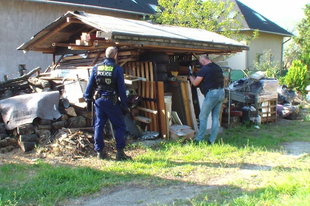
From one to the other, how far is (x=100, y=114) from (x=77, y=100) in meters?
1.61

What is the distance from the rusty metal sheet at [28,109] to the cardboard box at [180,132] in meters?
2.54

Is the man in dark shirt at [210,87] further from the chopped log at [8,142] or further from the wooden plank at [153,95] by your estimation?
the chopped log at [8,142]

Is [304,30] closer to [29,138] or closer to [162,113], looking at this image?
[162,113]

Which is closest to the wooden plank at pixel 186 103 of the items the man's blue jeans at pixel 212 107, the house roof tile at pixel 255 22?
the man's blue jeans at pixel 212 107

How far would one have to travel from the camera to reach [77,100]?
6.95 metres

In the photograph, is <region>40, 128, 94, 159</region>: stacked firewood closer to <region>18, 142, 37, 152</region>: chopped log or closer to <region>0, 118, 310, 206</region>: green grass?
<region>18, 142, 37, 152</region>: chopped log

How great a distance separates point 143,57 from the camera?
7.89 meters

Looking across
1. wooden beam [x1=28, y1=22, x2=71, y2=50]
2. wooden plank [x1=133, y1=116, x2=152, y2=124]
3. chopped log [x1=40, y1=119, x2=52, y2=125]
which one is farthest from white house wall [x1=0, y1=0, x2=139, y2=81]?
wooden plank [x1=133, y1=116, x2=152, y2=124]

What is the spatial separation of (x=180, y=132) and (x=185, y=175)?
2142 mm

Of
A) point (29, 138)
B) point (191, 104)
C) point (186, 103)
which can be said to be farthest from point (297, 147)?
point (29, 138)

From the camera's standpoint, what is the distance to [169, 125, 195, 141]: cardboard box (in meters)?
6.99

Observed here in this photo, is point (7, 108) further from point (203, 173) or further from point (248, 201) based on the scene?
point (248, 201)

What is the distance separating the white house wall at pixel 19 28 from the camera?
565 inches

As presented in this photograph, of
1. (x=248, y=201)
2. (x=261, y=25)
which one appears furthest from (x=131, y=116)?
(x=261, y=25)
